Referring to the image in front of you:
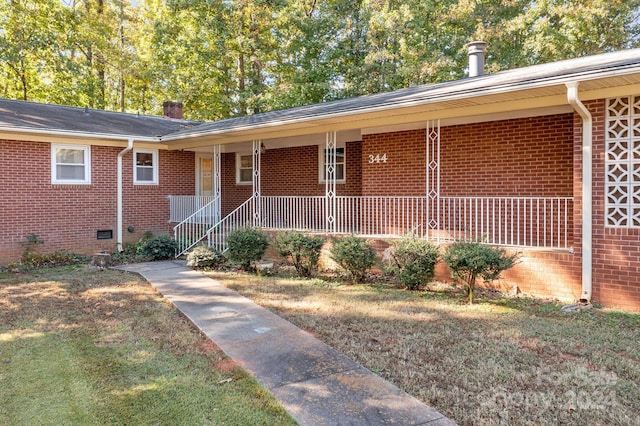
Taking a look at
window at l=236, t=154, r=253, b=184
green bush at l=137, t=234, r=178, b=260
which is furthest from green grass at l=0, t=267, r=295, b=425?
window at l=236, t=154, r=253, b=184

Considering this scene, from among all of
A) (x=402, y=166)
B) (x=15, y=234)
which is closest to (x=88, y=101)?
(x=15, y=234)

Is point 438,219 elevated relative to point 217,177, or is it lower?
lower

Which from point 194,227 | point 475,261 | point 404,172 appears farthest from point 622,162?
point 194,227

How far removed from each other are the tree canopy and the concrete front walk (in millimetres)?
15706

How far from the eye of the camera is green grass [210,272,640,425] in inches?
132

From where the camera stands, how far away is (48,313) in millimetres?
6098

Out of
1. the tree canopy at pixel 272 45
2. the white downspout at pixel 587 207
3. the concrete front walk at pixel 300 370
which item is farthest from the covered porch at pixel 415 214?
the tree canopy at pixel 272 45

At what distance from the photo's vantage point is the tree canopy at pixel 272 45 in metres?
18.8

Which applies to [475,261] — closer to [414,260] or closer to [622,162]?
[414,260]

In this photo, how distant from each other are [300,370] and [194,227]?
29.4 ft

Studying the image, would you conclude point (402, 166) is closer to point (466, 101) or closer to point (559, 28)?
point (466, 101)

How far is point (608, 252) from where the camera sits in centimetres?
636

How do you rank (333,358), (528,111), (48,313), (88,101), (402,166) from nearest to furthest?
(333,358) < (48,313) < (528,111) < (402,166) < (88,101)

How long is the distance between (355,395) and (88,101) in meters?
24.0
